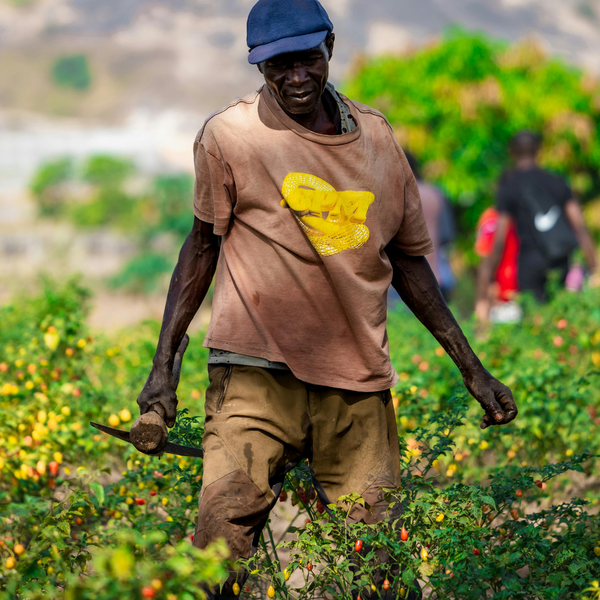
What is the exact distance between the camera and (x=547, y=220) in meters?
6.37

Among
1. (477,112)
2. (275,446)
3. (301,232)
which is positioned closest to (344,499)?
(275,446)

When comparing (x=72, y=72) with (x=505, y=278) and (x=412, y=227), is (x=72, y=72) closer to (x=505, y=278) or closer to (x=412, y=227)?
(x=505, y=278)

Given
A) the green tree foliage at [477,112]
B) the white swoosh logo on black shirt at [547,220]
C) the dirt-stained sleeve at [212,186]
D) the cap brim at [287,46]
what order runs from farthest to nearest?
the green tree foliage at [477,112] → the white swoosh logo on black shirt at [547,220] → the dirt-stained sleeve at [212,186] → the cap brim at [287,46]

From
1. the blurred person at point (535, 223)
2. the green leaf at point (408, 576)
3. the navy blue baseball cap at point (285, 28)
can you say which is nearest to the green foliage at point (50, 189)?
the blurred person at point (535, 223)

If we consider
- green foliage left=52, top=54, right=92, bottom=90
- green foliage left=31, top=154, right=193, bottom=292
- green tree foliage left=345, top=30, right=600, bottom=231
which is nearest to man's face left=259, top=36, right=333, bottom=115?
green tree foliage left=345, top=30, right=600, bottom=231

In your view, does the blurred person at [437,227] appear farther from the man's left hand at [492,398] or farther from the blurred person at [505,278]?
the man's left hand at [492,398]

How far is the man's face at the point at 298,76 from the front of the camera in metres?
2.23

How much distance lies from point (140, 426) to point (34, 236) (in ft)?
58.2

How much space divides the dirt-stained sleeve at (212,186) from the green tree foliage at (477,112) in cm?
922

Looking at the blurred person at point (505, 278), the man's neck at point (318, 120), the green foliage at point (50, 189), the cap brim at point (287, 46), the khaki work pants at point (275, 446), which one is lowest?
the green foliage at point (50, 189)

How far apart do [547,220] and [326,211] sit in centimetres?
448

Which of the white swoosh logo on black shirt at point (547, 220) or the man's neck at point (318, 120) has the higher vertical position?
the man's neck at point (318, 120)

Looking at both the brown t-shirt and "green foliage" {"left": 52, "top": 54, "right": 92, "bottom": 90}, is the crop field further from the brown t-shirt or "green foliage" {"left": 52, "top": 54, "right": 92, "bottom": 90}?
"green foliage" {"left": 52, "top": 54, "right": 92, "bottom": 90}

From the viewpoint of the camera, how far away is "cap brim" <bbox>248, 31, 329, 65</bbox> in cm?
218
